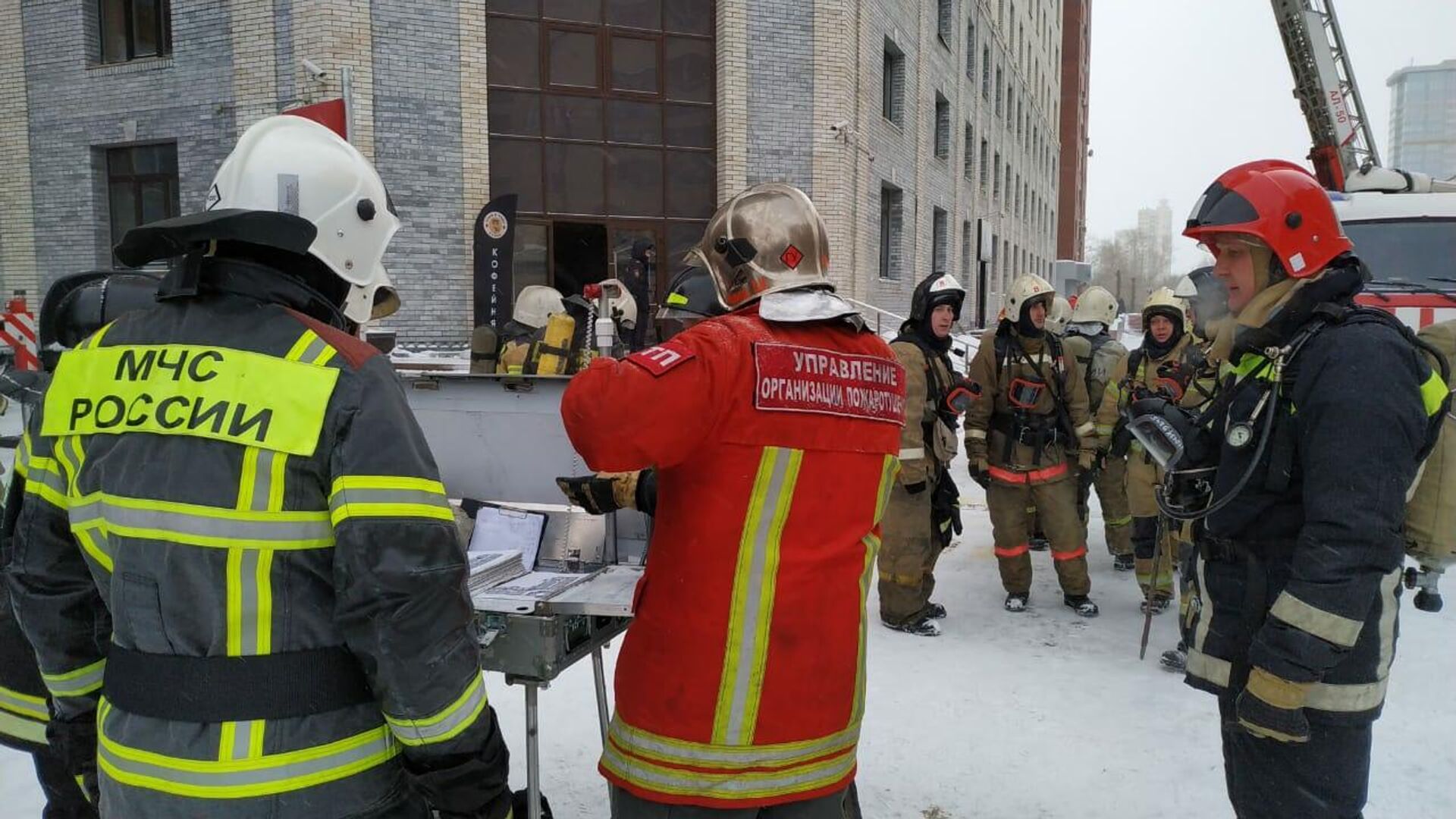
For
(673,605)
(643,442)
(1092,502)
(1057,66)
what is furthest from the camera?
(1057,66)

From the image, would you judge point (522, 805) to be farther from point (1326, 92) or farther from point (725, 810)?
point (1326, 92)

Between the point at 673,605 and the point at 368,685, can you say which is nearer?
the point at 368,685

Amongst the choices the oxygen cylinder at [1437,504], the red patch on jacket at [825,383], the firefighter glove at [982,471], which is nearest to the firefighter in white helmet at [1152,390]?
the firefighter glove at [982,471]

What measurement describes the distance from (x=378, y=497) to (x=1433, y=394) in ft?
8.00

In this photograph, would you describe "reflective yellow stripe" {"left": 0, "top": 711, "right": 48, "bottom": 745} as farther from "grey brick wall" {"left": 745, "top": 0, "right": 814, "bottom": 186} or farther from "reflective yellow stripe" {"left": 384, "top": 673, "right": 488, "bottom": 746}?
"grey brick wall" {"left": 745, "top": 0, "right": 814, "bottom": 186}

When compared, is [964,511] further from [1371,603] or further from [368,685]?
[368,685]

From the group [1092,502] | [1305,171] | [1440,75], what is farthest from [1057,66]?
[1305,171]

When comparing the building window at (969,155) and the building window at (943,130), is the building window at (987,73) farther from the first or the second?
the building window at (943,130)

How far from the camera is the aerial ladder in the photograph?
1121cm

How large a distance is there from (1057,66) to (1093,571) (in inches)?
1856

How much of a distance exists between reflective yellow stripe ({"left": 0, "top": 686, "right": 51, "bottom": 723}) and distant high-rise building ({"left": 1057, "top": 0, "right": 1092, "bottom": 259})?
55191mm

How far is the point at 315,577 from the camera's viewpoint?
158cm

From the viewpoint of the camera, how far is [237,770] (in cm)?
153

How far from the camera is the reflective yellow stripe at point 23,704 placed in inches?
93.3
